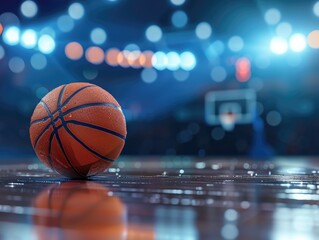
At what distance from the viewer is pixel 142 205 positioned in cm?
142

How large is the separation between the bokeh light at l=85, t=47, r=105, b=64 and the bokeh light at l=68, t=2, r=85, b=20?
880mm

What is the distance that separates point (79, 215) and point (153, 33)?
10.2 metres

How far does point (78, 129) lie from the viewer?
218 cm

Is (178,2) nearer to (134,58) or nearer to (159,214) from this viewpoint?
(134,58)

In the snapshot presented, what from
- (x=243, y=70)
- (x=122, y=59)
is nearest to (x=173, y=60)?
(x=122, y=59)

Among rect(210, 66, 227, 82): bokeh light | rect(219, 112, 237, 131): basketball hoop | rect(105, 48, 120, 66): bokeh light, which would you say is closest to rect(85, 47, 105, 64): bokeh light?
rect(105, 48, 120, 66): bokeh light

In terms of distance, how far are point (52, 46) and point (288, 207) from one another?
9778mm

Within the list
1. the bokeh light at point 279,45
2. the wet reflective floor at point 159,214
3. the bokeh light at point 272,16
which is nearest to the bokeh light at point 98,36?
the bokeh light at point 272,16

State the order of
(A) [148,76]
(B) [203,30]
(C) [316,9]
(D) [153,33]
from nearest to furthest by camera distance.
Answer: (C) [316,9], (B) [203,30], (D) [153,33], (A) [148,76]

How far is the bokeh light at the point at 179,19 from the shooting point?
1089cm

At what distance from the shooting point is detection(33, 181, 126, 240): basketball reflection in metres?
0.96

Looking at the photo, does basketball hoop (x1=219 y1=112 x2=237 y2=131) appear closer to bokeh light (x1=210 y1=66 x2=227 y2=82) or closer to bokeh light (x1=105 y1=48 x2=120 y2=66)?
bokeh light (x1=210 y1=66 x2=227 y2=82)

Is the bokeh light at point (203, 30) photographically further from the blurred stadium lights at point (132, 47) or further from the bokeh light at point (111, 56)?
the bokeh light at point (111, 56)

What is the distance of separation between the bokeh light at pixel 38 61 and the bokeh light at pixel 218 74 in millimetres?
3727
